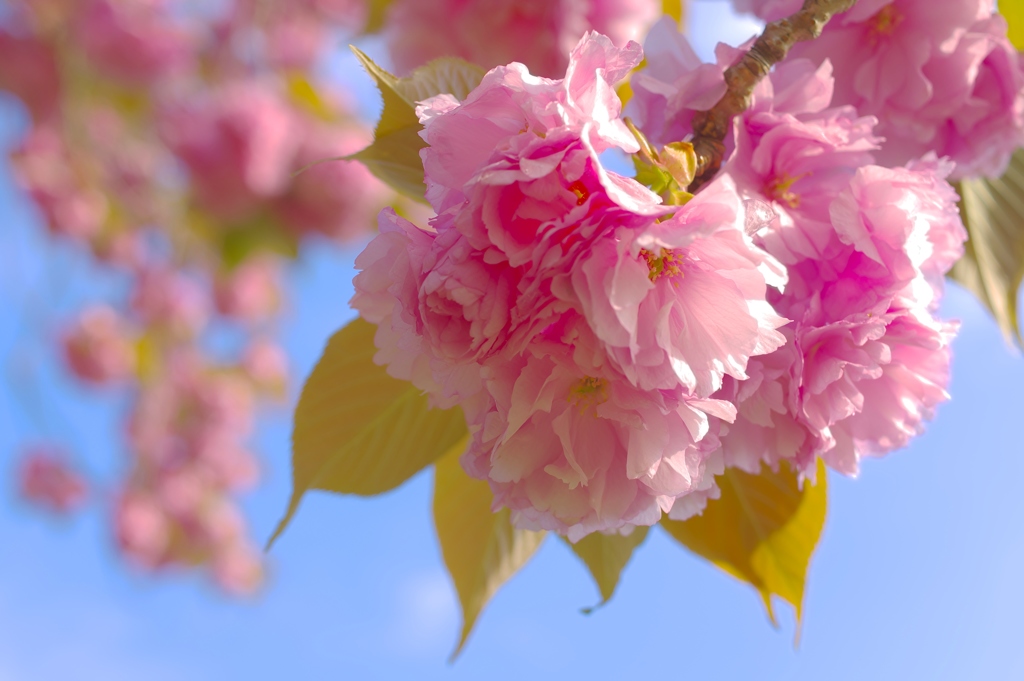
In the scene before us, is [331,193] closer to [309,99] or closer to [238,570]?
[309,99]

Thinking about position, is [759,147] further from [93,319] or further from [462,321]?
[93,319]

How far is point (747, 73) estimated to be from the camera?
37cm

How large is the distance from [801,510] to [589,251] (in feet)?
0.99

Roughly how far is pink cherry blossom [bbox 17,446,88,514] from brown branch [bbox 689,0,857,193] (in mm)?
3039

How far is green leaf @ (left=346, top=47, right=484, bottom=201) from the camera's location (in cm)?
42

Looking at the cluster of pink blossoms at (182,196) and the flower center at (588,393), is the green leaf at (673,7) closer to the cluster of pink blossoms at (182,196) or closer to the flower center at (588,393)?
the flower center at (588,393)

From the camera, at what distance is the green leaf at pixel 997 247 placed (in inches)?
23.6

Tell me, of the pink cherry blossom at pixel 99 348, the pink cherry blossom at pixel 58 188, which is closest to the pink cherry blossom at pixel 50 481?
the pink cherry blossom at pixel 99 348

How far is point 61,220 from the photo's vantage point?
7.74 ft

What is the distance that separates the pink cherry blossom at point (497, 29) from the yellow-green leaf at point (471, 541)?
14.7 inches

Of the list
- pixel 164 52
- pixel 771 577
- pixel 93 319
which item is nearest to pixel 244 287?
pixel 93 319

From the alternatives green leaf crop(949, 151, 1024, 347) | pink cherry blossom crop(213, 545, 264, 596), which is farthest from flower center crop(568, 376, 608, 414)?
pink cherry blossom crop(213, 545, 264, 596)

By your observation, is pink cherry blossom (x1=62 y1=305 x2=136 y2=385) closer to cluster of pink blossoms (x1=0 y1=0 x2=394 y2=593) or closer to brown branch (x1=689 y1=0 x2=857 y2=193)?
cluster of pink blossoms (x1=0 y1=0 x2=394 y2=593)

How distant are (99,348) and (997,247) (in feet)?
8.33
